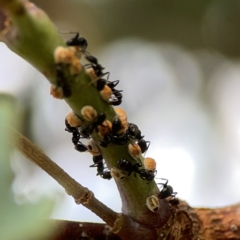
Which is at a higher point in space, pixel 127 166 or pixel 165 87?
pixel 165 87

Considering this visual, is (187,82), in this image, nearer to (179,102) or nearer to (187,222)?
(179,102)

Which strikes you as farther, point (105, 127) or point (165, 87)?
point (165, 87)

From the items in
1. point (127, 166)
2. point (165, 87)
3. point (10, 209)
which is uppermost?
point (165, 87)

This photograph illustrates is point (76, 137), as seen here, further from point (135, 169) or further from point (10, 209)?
point (10, 209)

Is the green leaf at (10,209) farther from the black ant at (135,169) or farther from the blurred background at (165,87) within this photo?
the blurred background at (165,87)

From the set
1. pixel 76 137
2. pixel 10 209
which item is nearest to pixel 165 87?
pixel 76 137

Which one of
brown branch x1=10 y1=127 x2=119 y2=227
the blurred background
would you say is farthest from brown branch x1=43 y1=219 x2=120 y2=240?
the blurred background
